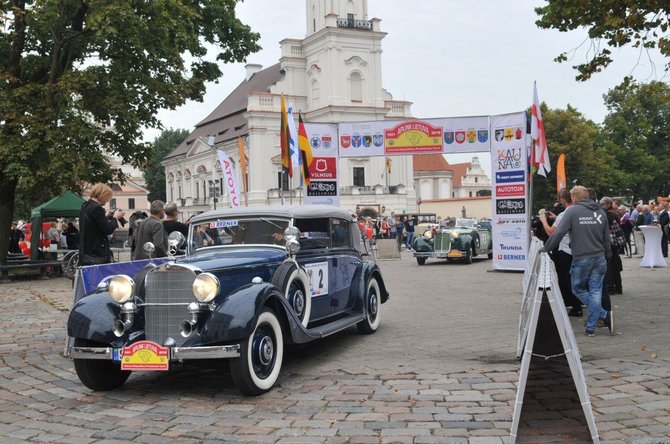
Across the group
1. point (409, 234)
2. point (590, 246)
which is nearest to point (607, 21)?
point (590, 246)

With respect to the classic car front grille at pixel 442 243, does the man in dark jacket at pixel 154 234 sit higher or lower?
higher

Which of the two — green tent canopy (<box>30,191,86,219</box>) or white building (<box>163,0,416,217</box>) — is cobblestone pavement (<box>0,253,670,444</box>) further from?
white building (<box>163,0,416,217</box>)

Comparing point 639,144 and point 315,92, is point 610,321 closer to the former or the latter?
point 315,92

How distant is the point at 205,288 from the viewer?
620 centimetres

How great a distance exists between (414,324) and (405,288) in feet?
17.8

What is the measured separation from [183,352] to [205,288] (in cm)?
59

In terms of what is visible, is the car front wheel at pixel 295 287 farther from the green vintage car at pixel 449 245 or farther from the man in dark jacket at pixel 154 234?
the green vintage car at pixel 449 245

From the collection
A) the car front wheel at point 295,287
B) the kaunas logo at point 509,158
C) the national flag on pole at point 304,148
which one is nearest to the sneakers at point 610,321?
the car front wheel at point 295,287

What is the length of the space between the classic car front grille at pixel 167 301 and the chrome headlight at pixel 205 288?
10 cm

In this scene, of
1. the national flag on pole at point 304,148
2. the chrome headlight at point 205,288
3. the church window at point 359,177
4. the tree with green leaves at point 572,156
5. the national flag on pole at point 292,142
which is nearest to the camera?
the chrome headlight at point 205,288

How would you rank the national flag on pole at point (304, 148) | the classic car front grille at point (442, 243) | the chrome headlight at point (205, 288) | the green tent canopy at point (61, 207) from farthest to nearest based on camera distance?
1. the classic car front grille at point (442, 243)
2. the green tent canopy at point (61, 207)
3. the national flag on pole at point (304, 148)
4. the chrome headlight at point (205, 288)

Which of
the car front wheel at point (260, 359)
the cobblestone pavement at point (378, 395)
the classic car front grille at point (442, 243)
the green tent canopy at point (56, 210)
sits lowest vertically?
the cobblestone pavement at point (378, 395)

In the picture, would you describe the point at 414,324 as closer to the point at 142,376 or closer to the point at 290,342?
the point at 290,342

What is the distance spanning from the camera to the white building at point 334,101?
65625 millimetres
